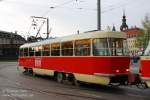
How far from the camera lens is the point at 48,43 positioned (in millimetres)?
25734

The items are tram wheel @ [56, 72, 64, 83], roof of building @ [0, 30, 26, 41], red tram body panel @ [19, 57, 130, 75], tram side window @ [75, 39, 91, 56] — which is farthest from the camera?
roof of building @ [0, 30, 26, 41]

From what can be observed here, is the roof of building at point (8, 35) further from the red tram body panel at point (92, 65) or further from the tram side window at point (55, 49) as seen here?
the red tram body panel at point (92, 65)

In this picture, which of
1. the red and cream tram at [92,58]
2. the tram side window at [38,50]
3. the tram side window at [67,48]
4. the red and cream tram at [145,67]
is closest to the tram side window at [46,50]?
the tram side window at [38,50]

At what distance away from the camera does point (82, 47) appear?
20.3m

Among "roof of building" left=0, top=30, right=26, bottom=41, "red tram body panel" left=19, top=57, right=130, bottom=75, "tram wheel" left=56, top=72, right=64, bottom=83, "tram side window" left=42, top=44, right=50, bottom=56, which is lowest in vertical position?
"tram wheel" left=56, top=72, right=64, bottom=83

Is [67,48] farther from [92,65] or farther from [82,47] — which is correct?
[92,65]

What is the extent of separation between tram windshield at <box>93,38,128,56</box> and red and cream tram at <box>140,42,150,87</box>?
3.25 metres

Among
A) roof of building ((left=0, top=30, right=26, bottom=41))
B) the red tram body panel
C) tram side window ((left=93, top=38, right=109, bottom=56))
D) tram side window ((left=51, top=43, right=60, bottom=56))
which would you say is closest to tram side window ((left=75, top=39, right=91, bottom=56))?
the red tram body panel

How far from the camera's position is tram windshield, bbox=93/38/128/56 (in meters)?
18.9

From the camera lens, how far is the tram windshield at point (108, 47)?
1891 centimetres

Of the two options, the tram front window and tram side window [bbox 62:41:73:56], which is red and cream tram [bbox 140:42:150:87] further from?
tram side window [bbox 62:41:73:56]

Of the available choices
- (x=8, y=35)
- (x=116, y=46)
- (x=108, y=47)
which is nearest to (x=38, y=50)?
(x=116, y=46)

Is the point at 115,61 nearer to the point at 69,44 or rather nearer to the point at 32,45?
the point at 69,44

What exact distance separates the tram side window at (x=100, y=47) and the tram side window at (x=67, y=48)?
8.39 feet
